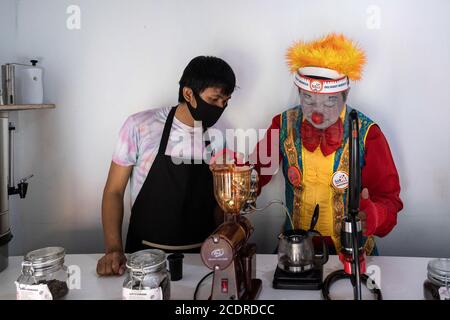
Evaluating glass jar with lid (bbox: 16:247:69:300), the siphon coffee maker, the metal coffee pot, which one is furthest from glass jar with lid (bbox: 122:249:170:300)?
the metal coffee pot

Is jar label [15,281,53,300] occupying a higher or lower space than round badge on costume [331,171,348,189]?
lower

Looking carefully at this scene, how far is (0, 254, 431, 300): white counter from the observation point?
1.30 metres

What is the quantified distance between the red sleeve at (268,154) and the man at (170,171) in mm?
305

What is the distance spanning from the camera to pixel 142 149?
196 cm

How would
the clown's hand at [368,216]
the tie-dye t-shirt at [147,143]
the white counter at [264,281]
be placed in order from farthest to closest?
the tie-dye t-shirt at [147,143] < the clown's hand at [368,216] < the white counter at [264,281]

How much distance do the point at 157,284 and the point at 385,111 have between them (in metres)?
1.83

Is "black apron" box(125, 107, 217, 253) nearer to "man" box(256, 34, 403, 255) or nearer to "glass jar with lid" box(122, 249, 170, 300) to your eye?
"man" box(256, 34, 403, 255)

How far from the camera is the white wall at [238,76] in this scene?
92.3 inches

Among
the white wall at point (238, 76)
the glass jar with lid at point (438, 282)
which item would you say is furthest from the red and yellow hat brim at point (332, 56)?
the glass jar with lid at point (438, 282)

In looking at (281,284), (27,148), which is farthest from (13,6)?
(281,284)

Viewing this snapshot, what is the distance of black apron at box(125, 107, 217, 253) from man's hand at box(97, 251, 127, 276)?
0.44 metres

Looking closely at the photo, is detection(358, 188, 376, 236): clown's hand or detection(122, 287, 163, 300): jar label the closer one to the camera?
detection(122, 287, 163, 300): jar label

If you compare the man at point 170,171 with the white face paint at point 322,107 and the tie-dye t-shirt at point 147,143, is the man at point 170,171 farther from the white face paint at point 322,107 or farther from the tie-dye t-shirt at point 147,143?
the white face paint at point 322,107
